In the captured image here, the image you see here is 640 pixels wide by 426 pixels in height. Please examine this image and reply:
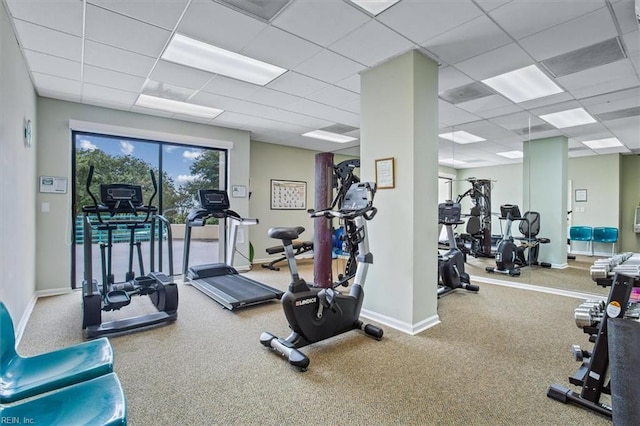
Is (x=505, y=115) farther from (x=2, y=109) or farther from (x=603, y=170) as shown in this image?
(x=2, y=109)

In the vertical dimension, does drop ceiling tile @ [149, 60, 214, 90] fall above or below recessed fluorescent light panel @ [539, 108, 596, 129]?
above

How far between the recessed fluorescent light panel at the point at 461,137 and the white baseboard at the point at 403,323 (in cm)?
389

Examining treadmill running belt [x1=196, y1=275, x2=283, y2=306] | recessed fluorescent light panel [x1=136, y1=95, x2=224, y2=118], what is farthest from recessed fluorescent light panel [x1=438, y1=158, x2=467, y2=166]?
recessed fluorescent light panel [x1=136, y1=95, x2=224, y2=118]

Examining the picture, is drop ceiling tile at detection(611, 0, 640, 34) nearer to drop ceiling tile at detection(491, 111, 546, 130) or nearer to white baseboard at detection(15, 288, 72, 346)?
drop ceiling tile at detection(491, 111, 546, 130)

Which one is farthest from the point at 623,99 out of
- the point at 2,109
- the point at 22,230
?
the point at 22,230

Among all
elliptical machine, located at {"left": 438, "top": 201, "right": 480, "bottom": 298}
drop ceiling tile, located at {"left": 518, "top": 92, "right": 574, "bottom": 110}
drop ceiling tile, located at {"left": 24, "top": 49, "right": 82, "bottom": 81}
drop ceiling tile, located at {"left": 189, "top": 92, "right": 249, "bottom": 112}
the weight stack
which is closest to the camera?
the weight stack

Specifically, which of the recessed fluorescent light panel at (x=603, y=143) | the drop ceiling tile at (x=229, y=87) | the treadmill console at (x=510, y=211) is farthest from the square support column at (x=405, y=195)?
the recessed fluorescent light panel at (x=603, y=143)

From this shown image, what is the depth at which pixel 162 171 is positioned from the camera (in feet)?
18.5

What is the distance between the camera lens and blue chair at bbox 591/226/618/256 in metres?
4.40

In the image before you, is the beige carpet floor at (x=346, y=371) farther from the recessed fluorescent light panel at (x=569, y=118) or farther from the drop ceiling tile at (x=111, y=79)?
the recessed fluorescent light panel at (x=569, y=118)

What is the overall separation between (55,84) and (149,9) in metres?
2.47

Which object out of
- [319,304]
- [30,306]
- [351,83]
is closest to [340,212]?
[319,304]

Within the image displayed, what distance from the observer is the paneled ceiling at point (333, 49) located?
8.41 feet

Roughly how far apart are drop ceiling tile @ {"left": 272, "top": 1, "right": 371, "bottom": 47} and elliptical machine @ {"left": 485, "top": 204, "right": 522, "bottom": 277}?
166 inches
